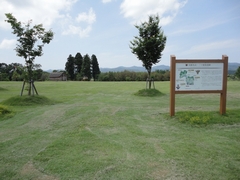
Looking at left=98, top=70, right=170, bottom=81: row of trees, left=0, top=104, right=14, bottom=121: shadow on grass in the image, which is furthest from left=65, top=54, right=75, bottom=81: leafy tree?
left=0, top=104, right=14, bottom=121: shadow on grass

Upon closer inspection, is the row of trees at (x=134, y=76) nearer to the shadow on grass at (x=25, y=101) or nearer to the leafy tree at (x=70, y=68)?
the leafy tree at (x=70, y=68)

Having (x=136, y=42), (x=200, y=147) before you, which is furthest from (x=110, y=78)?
(x=200, y=147)

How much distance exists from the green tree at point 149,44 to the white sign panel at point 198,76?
612cm

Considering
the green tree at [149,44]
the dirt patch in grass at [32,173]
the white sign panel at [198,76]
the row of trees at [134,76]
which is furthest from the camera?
the row of trees at [134,76]

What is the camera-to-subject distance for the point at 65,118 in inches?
222

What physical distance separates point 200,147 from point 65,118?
12.7 ft

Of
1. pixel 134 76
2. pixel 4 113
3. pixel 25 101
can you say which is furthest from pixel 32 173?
pixel 134 76

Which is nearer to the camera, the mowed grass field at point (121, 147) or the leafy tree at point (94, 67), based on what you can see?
the mowed grass field at point (121, 147)

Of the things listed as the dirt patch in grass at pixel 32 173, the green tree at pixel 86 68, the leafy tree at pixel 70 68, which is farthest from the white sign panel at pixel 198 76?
the leafy tree at pixel 70 68

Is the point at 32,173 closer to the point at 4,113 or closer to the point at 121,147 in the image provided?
the point at 121,147

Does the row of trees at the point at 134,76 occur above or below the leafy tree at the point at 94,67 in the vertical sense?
below

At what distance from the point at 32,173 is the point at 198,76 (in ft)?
16.3

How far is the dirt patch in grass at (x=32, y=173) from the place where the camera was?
2.49 m

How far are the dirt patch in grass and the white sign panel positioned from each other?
4355 millimetres
